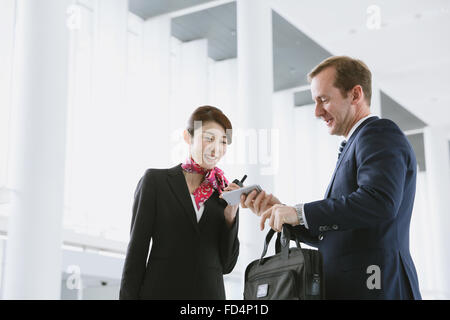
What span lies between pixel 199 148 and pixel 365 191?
1.12 m

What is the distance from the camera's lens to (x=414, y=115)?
15852 millimetres

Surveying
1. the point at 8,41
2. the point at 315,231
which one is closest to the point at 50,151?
the point at 8,41

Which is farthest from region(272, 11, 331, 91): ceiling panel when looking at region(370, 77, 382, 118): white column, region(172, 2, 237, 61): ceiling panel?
region(370, 77, 382, 118): white column

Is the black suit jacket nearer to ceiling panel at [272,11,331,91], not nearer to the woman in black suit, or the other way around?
the woman in black suit

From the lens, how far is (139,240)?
2.83 meters

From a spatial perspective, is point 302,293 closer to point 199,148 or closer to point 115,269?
point 199,148

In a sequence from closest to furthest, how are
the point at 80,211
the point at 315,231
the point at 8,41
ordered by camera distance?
the point at 315,231
the point at 8,41
the point at 80,211

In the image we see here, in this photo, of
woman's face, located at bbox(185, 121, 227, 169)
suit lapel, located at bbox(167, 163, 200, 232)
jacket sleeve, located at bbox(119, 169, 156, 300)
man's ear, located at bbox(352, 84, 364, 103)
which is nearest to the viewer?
man's ear, located at bbox(352, 84, 364, 103)

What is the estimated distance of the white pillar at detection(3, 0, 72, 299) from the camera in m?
5.62

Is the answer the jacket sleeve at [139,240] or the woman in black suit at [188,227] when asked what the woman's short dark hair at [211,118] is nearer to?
the woman in black suit at [188,227]

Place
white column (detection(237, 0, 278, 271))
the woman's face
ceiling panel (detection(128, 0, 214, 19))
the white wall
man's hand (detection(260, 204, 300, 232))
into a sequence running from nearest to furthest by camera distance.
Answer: man's hand (detection(260, 204, 300, 232)) < the woman's face < the white wall < white column (detection(237, 0, 278, 271)) < ceiling panel (detection(128, 0, 214, 19))

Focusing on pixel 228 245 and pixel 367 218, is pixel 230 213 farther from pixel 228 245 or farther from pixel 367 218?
pixel 367 218

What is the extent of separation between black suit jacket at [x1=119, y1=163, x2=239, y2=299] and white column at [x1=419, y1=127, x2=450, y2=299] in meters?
14.2
